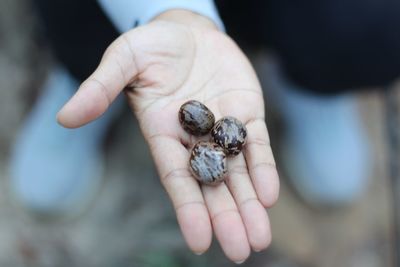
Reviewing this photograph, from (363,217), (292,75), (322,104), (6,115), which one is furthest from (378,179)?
(6,115)

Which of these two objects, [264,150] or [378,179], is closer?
[264,150]

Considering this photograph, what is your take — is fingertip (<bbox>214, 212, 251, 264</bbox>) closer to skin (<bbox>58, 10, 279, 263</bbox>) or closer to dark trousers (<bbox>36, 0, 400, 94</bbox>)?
skin (<bbox>58, 10, 279, 263</bbox>)

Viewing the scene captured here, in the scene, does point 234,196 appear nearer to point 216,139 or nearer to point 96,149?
point 216,139

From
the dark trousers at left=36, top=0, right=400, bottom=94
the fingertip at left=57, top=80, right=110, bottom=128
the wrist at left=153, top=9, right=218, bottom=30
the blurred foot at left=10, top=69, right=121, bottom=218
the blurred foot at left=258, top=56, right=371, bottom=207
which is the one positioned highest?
the fingertip at left=57, top=80, right=110, bottom=128

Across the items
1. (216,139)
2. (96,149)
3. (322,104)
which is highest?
(216,139)

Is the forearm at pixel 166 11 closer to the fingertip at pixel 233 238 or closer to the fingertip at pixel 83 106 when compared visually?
the fingertip at pixel 83 106

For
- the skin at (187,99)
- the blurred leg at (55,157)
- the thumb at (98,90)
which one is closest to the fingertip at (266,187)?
the skin at (187,99)

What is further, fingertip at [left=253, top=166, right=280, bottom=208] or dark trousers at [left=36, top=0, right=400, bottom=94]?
dark trousers at [left=36, top=0, right=400, bottom=94]

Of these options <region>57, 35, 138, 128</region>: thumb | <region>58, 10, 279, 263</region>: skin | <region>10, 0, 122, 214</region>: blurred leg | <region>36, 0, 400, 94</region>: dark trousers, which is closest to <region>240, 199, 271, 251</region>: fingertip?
<region>58, 10, 279, 263</region>: skin
